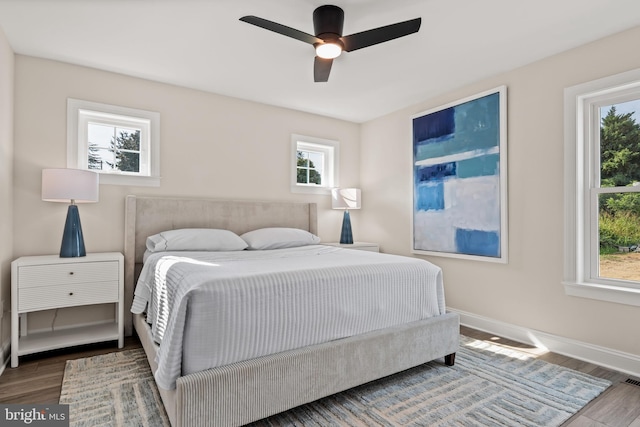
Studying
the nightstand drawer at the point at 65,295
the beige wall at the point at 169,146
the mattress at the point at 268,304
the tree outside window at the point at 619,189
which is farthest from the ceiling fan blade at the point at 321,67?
the nightstand drawer at the point at 65,295

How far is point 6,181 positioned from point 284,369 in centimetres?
257

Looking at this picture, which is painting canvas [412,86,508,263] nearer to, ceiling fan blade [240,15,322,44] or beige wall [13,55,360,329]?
beige wall [13,55,360,329]

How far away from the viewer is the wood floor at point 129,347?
1840mm

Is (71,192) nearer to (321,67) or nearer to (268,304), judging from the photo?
(268,304)

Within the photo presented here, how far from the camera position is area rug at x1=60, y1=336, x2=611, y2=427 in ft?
5.91

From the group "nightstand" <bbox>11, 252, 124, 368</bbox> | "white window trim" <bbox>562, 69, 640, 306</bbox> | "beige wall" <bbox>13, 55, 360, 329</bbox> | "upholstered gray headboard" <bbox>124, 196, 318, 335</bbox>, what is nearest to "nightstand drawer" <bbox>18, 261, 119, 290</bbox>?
"nightstand" <bbox>11, 252, 124, 368</bbox>

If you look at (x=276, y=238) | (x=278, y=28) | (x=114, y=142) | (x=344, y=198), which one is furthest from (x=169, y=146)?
(x=344, y=198)

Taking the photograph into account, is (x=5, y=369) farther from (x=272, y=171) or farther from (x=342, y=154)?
(x=342, y=154)

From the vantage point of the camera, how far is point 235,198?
3846 mm

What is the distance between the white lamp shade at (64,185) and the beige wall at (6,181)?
241 mm

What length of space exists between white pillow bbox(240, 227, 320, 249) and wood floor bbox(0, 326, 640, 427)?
132 cm

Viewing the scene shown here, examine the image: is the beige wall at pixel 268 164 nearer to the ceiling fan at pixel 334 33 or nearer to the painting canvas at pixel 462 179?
the painting canvas at pixel 462 179

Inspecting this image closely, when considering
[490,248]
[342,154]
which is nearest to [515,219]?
[490,248]

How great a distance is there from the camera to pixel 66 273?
2.57 metres
